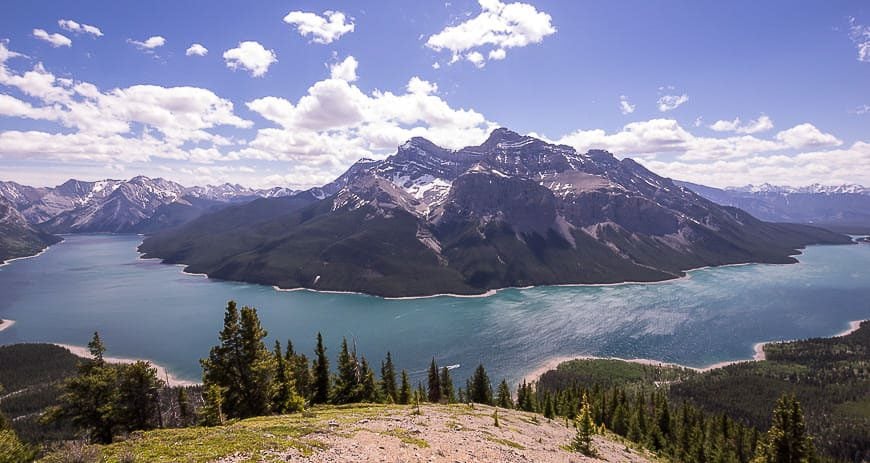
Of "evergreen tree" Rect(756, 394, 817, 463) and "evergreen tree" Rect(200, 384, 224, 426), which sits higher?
"evergreen tree" Rect(200, 384, 224, 426)

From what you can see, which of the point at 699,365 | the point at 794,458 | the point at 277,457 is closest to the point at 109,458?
the point at 277,457

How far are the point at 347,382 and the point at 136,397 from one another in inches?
1121

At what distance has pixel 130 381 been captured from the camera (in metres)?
46.1

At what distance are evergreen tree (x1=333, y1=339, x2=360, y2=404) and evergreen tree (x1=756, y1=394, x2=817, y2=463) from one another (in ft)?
173

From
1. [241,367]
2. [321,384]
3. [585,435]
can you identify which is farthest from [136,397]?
[585,435]

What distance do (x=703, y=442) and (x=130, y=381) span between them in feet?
338

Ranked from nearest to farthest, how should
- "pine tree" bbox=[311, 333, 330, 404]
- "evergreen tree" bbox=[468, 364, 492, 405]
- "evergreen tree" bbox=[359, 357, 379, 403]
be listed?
1. "pine tree" bbox=[311, 333, 330, 404]
2. "evergreen tree" bbox=[359, 357, 379, 403]
3. "evergreen tree" bbox=[468, 364, 492, 405]

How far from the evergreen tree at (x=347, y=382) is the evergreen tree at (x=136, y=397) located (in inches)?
988

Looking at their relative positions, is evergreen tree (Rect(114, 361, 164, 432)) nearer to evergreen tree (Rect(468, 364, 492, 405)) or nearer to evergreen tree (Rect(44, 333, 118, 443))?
evergreen tree (Rect(44, 333, 118, 443))

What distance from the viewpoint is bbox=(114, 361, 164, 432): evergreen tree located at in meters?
44.8

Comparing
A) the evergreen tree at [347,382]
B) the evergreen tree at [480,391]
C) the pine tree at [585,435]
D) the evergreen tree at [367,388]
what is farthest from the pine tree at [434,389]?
the pine tree at [585,435]

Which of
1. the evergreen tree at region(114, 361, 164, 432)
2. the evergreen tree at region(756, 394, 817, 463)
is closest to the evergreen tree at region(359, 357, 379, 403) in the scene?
the evergreen tree at region(114, 361, 164, 432)

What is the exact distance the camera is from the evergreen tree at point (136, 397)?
4478cm

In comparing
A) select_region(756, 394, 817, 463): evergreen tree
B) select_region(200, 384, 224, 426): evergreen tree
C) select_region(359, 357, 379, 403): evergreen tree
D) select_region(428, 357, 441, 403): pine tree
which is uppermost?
select_region(200, 384, 224, 426): evergreen tree
